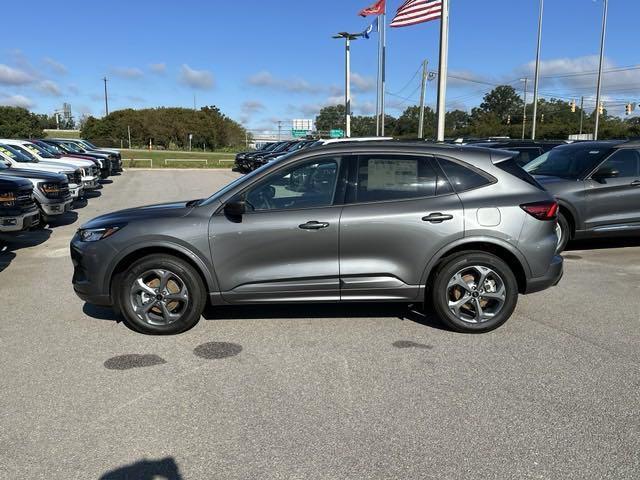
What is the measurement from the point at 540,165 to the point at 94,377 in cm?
860

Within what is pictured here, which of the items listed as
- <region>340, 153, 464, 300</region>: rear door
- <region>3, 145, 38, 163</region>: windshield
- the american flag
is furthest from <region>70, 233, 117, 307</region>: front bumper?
the american flag

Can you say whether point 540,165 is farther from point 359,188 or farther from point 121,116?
point 121,116

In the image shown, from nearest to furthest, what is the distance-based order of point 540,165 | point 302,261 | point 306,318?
point 302,261, point 306,318, point 540,165

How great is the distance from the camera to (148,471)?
297 centimetres

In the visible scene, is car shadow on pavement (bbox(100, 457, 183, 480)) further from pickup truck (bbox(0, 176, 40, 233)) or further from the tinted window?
pickup truck (bbox(0, 176, 40, 233))

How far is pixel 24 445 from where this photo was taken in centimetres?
321

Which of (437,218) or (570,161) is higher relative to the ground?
(570,161)

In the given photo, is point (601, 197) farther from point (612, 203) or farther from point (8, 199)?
point (8, 199)

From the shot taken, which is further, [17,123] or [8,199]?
[17,123]

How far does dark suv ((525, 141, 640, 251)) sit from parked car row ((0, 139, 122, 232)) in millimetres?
8396

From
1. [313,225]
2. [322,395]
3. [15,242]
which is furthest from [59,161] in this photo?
[322,395]

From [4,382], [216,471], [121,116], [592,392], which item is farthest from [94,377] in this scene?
[121,116]

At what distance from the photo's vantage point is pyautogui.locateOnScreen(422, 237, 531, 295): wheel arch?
4.96 meters

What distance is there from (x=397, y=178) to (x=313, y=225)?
917 millimetres
